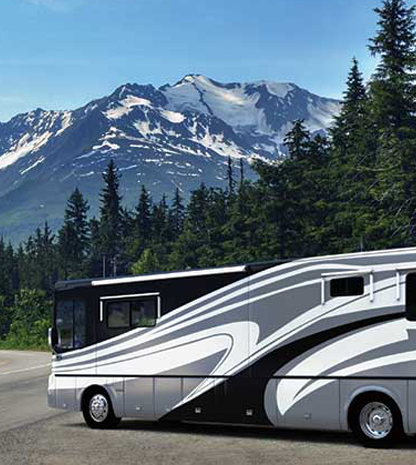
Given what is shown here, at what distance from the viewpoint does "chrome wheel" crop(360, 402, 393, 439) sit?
512 inches

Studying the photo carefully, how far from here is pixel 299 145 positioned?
80.2 metres

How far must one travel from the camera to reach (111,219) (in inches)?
5645

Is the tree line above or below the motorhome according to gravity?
above

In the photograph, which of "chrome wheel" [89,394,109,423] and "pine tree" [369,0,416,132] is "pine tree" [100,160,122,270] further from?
"chrome wheel" [89,394,109,423]

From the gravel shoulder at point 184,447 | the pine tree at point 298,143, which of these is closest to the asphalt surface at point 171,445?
the gravel shoulder at point 184,447

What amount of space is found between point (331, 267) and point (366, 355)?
1419 millimetres

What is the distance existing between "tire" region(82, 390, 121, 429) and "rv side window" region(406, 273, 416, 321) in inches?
235

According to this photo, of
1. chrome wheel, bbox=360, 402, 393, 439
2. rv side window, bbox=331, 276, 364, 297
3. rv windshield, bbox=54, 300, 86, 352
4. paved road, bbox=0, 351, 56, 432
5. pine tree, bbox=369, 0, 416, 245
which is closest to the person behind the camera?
chrome wheel, bbox=360, 402, 393, 439

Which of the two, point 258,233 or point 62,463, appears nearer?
point 62,463

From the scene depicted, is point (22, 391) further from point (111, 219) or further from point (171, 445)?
point (111, 219)

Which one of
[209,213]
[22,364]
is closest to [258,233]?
[209,213]

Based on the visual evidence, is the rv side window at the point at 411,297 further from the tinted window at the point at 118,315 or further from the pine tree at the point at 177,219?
the pine tree at the point at 177,219

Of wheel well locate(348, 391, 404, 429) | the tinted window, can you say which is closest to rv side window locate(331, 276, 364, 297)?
wheel well locate(348, 391, 404, 429)

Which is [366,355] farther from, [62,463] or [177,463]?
[62,463]
